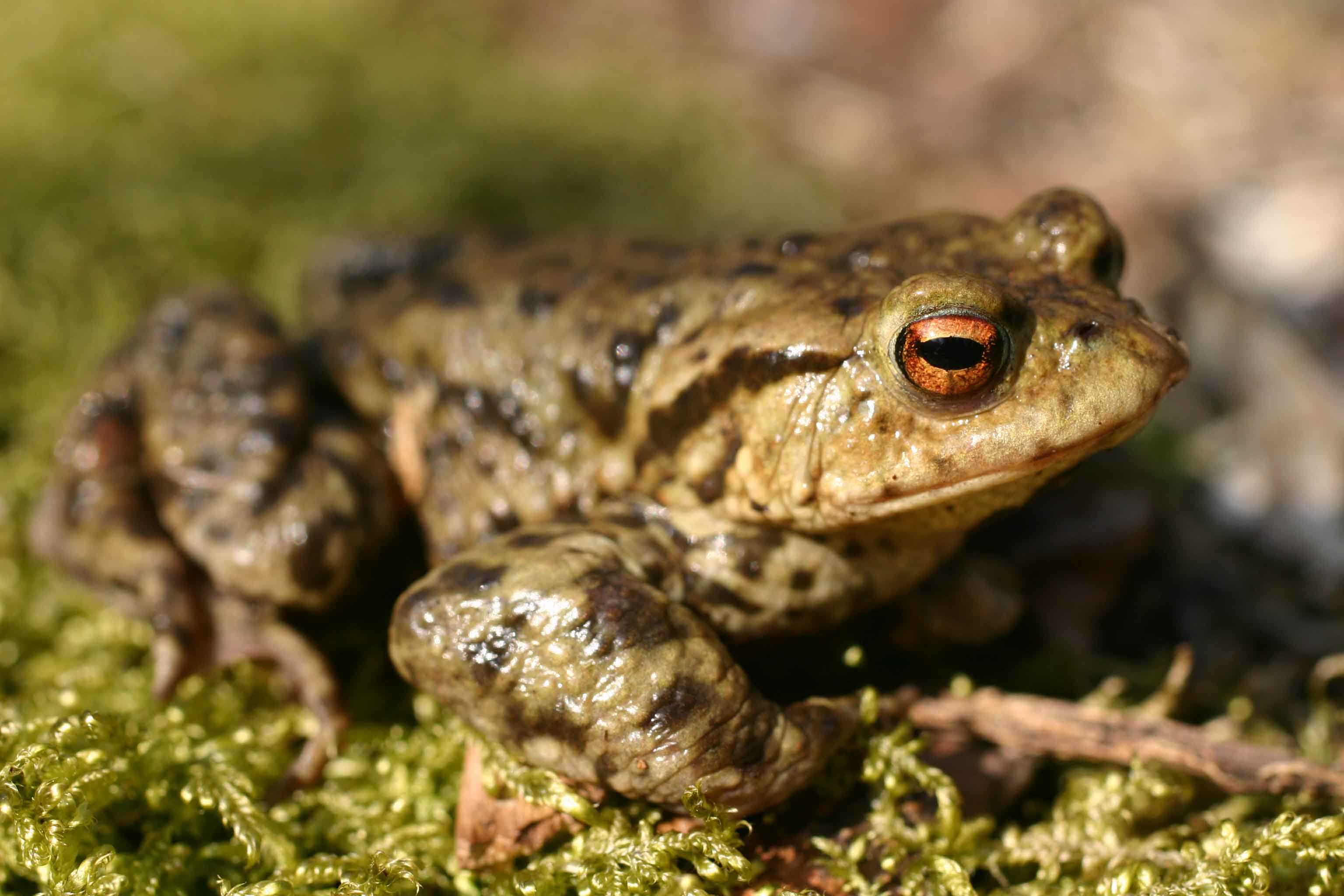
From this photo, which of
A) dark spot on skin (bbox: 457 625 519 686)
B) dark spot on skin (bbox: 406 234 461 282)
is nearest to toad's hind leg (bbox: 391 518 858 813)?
dark spot on skin (bbox: 457 625 519 686)

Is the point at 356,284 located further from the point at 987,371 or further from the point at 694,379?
the point at 987,371

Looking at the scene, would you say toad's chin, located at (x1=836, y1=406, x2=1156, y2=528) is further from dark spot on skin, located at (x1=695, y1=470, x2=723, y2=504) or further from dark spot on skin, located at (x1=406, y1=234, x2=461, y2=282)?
dark spot on skin, located at (x1=406, y1=234, x2=461, y2=282)

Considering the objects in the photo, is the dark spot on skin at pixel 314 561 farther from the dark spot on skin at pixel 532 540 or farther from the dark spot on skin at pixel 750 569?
the dark spot on skin at pixel 750 569

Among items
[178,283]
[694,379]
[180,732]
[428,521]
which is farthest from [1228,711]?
[178,283]

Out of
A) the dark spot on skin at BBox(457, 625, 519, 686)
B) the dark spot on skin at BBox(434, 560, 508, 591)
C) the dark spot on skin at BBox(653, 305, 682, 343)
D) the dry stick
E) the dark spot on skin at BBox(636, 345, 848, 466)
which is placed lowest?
the dry stick

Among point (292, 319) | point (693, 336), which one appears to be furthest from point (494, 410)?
point (292, 319)

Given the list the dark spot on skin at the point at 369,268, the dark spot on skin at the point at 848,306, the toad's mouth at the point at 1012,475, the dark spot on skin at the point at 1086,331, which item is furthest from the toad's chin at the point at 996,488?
the dark spot on skin at the point at 369,268
